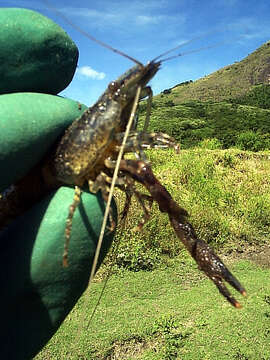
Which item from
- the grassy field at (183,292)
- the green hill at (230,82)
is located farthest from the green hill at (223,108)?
the grassy field at (183,292)

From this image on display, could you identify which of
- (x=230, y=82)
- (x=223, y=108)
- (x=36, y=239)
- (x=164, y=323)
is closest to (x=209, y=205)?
(x=164, y=323)

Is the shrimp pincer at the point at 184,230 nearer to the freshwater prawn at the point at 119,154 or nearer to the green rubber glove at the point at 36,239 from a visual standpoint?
the freshwater prawn at the point at 119,154

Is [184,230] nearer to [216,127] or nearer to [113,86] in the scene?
[113,86]

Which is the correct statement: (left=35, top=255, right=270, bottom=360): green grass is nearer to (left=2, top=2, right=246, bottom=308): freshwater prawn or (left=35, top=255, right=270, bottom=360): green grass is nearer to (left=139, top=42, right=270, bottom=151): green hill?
(left=2, top=2, right=246, bottom=308): freshwater prawn

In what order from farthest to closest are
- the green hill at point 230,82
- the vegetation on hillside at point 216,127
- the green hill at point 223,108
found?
the green hill at point 230,82
the green hill at point 223,108
the vegetation on hillside at point 216,127

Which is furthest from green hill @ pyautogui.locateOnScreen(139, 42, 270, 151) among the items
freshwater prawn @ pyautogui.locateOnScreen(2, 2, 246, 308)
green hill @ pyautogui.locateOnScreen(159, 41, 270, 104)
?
freshwater prawn @ pyautogui.locateOnScreen(2, 2, 246, 308)

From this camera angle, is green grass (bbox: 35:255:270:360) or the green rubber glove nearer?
the green rubber glove
